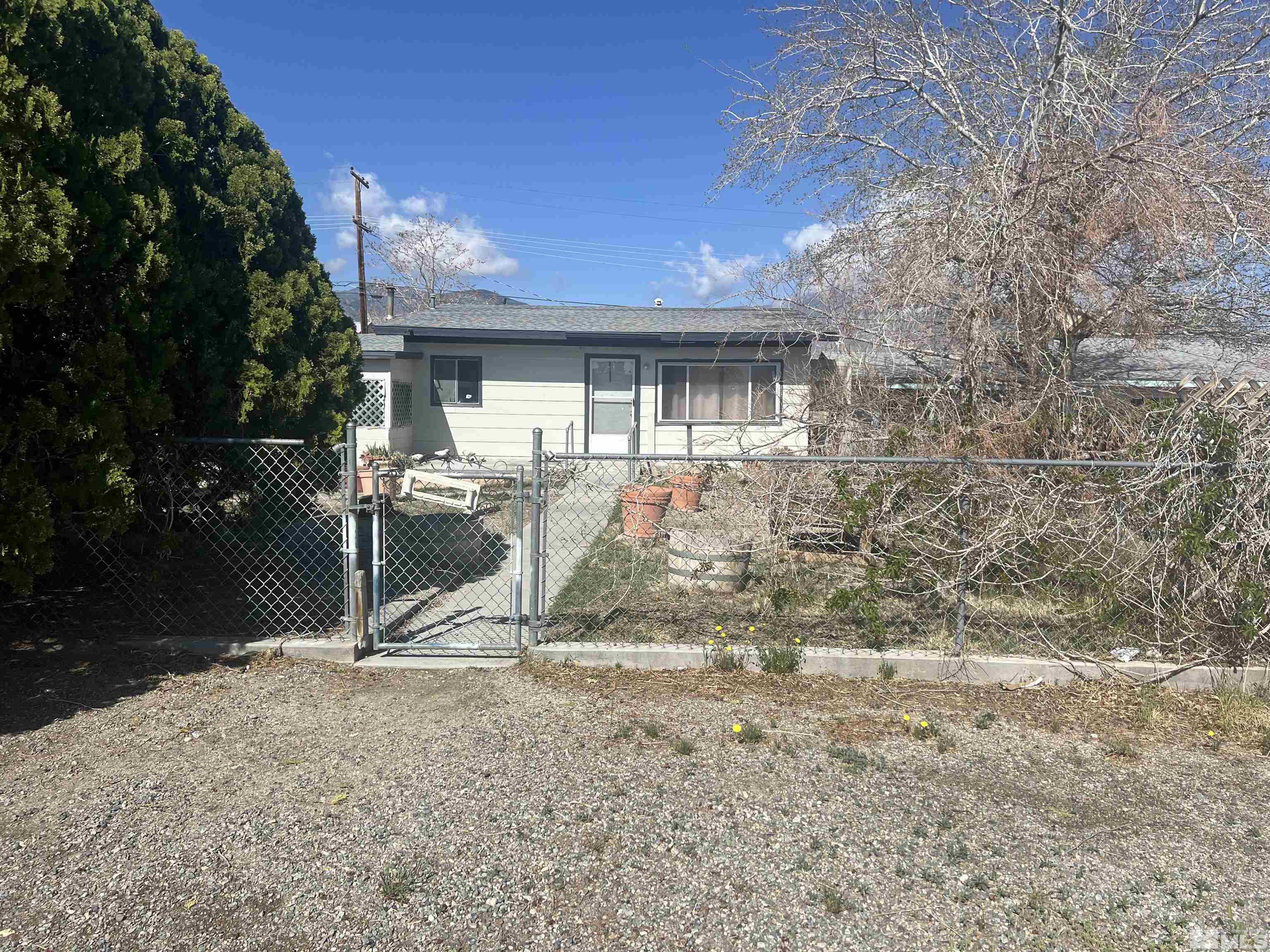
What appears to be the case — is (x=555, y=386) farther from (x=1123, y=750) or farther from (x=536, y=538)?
(x=1123, y=750)

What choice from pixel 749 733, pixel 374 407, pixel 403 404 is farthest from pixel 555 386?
pixel 749 733

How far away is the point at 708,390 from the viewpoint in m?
15.3

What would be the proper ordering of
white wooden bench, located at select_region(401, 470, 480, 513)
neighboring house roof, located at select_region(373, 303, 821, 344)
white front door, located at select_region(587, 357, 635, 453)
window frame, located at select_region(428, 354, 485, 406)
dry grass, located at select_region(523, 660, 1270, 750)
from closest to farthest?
dry grass, located at select_region(523, 660, 1270, 750) < white wooden bench, located at select_region(401, 470, 480, 513) < neighboring house roof, located at select_region(373, 303, 821, 344) < white front door, located at select_region(587, 357, 635, 453) < window frame, located at select_region(428, 354, 485, 406)

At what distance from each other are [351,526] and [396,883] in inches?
102

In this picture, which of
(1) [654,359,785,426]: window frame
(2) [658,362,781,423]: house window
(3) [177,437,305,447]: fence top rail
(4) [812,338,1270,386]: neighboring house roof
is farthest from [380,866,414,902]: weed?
(2) [658,362,781,423]: house window

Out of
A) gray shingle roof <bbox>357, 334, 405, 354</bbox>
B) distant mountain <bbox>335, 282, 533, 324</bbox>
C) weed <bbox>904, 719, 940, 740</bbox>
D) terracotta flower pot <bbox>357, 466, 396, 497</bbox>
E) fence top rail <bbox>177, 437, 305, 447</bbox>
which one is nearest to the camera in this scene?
weed <bbox>904, 719, 940, 740</bbox>

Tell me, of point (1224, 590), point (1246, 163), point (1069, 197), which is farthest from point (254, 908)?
point (1246, 163)

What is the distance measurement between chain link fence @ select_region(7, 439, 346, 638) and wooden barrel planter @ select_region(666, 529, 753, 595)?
8.04 feet

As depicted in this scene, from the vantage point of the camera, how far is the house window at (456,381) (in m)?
15.6

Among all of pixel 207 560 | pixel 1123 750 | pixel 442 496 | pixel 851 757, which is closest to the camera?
pixel 851 757

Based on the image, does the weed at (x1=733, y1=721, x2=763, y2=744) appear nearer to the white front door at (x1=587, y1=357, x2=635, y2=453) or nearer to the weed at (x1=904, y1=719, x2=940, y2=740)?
the weed at (x1=904, y1=719, x2=940, y2=740)

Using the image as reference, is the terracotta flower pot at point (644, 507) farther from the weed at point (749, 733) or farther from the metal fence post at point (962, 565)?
the weed at point (749, 733)

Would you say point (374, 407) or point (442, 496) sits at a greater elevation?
point (374, 407)

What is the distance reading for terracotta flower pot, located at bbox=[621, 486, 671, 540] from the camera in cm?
790
